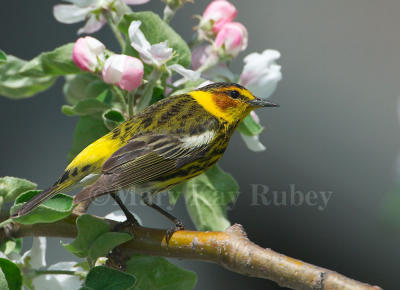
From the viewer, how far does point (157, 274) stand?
1514 mm

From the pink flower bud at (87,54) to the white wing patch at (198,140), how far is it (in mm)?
318

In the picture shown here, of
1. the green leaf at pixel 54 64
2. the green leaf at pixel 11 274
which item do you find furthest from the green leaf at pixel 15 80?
the green leaf at pixel 11 274

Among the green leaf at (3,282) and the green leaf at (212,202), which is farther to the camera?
the green leaf at (212,202)

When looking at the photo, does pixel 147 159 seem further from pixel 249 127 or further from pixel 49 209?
pixel 49 209

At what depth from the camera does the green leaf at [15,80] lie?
1.85 metres

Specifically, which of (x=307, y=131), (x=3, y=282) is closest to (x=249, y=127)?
(x=3, y=282)

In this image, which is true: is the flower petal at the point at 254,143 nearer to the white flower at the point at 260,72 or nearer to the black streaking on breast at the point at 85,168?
→ the white flower at the point at 260,72

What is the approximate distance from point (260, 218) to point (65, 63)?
4.95ft

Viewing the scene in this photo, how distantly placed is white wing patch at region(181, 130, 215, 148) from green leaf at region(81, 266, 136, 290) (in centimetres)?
56

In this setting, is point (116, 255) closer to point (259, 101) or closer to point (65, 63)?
point (65, 63)

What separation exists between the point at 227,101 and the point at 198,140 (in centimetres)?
19

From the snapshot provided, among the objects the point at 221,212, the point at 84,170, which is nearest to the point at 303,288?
the point at 221,212

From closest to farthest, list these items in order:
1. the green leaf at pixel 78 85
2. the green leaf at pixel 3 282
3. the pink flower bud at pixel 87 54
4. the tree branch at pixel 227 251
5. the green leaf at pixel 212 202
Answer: the tree branch at pixel 227 251, the green leaf at pixel 3 282, the pink flower bud at pixel 87 54, the green leaf at pixel 212 202, the green leaf at pixel 78 85

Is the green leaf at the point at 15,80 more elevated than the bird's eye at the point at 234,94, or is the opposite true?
the green leaf at the point at 15,80
